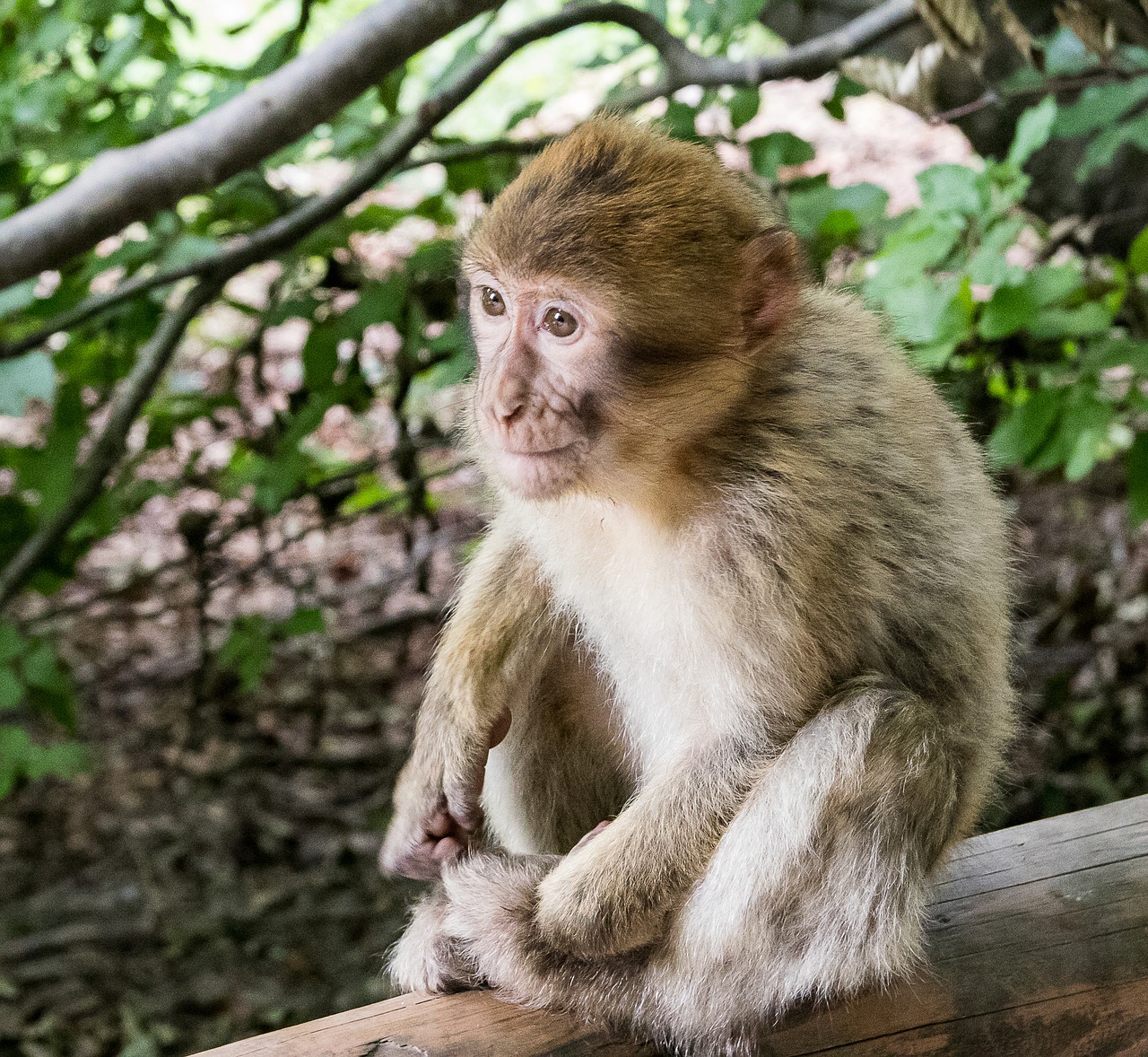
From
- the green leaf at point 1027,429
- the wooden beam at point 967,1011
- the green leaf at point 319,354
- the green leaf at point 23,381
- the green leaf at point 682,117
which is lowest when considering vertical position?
the wooden beam at point 967,1011

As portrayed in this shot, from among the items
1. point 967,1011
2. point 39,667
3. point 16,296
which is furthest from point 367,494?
point 967,1011

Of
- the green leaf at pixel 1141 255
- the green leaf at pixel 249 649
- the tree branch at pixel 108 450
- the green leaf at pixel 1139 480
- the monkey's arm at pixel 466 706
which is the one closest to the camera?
the monkey's arm at pixel 466 706

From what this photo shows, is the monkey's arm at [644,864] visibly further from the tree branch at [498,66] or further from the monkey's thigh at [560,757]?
the tree branch at [498,66]

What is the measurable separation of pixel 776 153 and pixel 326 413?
2.02 m

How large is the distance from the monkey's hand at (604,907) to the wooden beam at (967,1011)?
0.14 m

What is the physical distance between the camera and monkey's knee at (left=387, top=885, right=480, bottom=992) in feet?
7.72

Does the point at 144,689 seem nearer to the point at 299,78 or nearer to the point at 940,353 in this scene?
the point at 299,78

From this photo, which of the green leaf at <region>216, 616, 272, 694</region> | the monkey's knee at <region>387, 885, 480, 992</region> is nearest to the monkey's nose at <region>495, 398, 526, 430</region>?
the monkey's knee at <region>387, 885, 480, 992</region>

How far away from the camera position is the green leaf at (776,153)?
3.65 meters

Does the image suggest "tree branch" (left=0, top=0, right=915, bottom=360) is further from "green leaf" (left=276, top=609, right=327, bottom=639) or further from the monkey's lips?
the monkey's lips

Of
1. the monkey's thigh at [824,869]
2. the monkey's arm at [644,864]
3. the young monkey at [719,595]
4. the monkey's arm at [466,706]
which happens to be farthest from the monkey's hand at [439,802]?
the monkey's thigh at [824,869]

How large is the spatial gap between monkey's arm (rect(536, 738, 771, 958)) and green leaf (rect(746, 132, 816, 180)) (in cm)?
199

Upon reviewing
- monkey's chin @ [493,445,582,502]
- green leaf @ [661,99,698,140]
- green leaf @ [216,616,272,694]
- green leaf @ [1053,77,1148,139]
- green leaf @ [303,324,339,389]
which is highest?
green leaf @ [661,99,698,140]

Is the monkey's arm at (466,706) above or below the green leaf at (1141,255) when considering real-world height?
below
